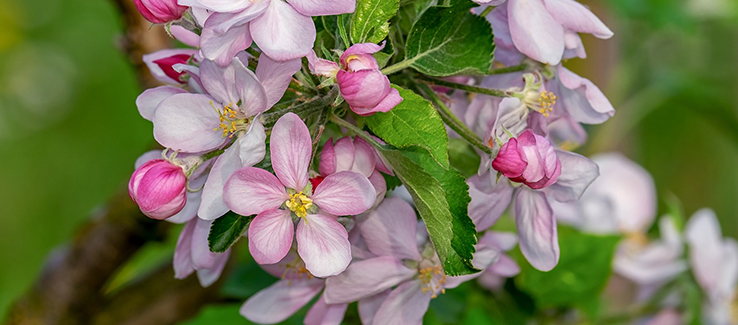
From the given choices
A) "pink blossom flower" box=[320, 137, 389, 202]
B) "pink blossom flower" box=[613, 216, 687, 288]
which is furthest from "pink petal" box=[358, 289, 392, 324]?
"pink blossom flower" box=[613, 216, 687, 288]

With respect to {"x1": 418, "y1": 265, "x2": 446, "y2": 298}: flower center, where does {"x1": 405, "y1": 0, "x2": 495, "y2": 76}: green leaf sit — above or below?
above

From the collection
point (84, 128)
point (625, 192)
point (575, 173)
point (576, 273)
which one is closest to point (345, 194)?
point (575, 173)

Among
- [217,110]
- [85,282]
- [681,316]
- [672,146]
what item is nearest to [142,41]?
[85,282]

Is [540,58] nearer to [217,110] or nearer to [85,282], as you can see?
[217,110]

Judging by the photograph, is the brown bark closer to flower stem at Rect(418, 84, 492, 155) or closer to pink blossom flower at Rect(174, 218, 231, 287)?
pink blossom flower at Rect(174, 218, 231, 287)

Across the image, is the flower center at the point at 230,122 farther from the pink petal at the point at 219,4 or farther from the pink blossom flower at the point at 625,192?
the pink blossom flower at the point at 625,192
